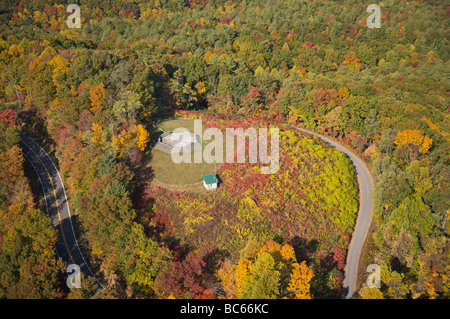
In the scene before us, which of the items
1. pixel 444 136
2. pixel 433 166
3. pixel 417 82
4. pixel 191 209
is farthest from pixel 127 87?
pixel 417 82

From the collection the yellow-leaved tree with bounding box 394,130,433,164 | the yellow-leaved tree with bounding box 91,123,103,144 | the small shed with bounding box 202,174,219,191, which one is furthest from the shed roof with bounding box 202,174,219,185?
the yellow-leaved tree with bounding box 394,130,433,164

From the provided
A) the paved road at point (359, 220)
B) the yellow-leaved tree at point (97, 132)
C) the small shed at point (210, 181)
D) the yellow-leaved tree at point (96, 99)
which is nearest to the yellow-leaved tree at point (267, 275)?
the paved road at point (359, 220)

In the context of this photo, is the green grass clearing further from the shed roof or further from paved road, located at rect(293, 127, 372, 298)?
paved road, located at rect(293, 127, 372, 298)

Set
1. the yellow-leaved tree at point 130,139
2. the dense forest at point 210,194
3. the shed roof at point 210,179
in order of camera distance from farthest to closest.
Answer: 1. the yellow-leaved tree at point 130,139
2. the shed roof at point 210,179
3. the dense forest at point 210,194

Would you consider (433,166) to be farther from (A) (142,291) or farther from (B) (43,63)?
(B) (43,63)

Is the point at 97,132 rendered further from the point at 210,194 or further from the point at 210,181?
the point at 210,194

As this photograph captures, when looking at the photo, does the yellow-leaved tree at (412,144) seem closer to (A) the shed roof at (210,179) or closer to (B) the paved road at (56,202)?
(A) the shed roof at (210,179)
